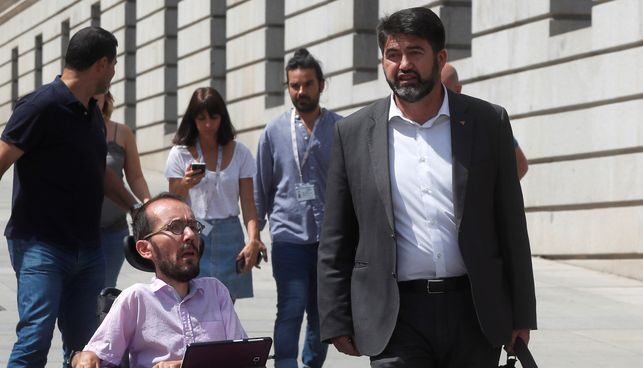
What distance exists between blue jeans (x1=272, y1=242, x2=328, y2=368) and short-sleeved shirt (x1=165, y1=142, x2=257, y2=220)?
36 cm

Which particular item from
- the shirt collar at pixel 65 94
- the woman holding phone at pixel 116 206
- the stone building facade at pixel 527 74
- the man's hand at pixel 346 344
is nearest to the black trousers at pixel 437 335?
the man's hand at pixel 346 344

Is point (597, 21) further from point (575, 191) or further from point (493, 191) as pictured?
point (493, 191)

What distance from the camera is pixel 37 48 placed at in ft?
130

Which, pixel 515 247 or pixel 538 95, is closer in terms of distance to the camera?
pixel 515 247

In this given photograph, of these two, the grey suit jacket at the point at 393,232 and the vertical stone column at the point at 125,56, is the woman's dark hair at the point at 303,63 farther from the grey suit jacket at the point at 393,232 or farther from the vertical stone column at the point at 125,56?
the vertical stone column at the point at 125,56

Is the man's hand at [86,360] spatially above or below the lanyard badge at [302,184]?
below

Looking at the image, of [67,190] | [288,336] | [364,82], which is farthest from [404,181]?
[364,82]

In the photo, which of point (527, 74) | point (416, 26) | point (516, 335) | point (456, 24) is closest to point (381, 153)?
point (416, 26)

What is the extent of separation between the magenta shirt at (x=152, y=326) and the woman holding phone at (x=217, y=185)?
9.20ft

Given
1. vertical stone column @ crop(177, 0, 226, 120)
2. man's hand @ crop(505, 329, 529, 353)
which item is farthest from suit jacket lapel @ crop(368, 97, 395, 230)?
vertical stone column @ crop(177, 0, 226, 120)

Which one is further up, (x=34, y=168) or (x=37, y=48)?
(x=37, y=48)

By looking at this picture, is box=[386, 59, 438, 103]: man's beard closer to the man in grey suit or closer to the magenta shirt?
the man in grey suit

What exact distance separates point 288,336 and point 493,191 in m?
3.04

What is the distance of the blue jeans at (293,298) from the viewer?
796 centimetres
